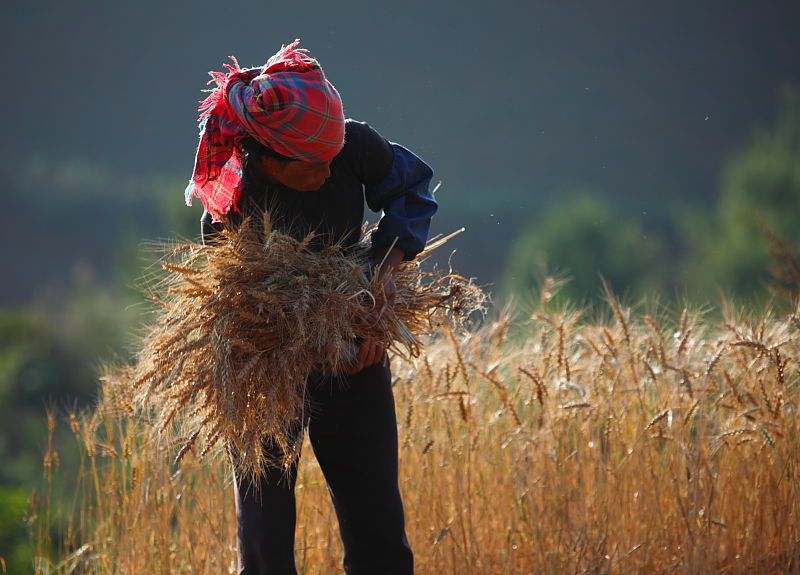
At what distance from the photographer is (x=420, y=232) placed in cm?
198

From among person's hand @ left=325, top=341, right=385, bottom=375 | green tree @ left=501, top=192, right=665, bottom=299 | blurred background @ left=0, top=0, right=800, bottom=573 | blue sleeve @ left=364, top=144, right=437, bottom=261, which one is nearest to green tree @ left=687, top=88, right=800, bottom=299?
green tree @ left=501, top=192, right=665, bottom=299

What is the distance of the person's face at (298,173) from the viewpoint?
1.85m

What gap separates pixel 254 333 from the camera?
5.95ft

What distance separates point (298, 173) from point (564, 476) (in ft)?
4.41

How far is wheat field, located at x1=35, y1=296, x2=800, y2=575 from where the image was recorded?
8.27ft

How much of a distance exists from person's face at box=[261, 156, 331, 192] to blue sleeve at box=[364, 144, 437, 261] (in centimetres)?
16

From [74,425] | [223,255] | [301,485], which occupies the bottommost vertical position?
[301,485]

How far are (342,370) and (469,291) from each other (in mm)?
398

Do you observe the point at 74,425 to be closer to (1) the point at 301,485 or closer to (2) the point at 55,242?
(1) the point at 301,485

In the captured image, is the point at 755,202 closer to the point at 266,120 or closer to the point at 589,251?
the point at 589,251

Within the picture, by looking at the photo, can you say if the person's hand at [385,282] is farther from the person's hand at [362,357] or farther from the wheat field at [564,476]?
the wheat field at [564,476]

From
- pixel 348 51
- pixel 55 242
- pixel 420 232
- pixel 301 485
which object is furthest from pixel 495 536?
pixel 55 242

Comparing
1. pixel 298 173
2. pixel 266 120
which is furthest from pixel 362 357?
pixel 266 120

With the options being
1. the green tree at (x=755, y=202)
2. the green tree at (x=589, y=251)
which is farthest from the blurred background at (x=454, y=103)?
the green tree at (x=589, y=251)
